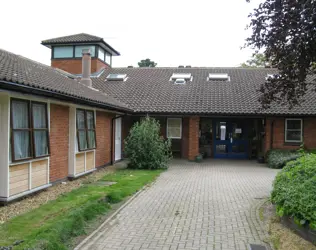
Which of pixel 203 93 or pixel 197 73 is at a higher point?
pixel 197 73

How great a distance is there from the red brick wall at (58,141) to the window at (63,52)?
12.5 metres

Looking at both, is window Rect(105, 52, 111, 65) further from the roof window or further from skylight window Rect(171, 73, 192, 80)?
the roof window

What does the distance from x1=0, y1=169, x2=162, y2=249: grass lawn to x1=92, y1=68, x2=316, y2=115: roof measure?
860 centimetres

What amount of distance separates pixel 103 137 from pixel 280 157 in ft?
26.5

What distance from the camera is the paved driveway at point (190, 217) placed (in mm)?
5104

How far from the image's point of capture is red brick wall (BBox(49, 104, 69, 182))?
31.4 ft

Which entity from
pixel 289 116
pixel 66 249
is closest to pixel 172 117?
pixel 289 116

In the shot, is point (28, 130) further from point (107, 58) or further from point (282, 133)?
point (107, 58)

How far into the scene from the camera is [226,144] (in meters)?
18.9

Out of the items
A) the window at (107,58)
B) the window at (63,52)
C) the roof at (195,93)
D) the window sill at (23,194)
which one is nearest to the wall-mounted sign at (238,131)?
the roof at (195,93)

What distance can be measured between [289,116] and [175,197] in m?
10.4

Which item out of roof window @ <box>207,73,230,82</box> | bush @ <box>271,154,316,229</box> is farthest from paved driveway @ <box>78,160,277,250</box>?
roof window @ <box>207,73,230,82</box>

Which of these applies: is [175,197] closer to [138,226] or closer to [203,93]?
[138,226]

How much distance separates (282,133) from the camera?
1692cm
